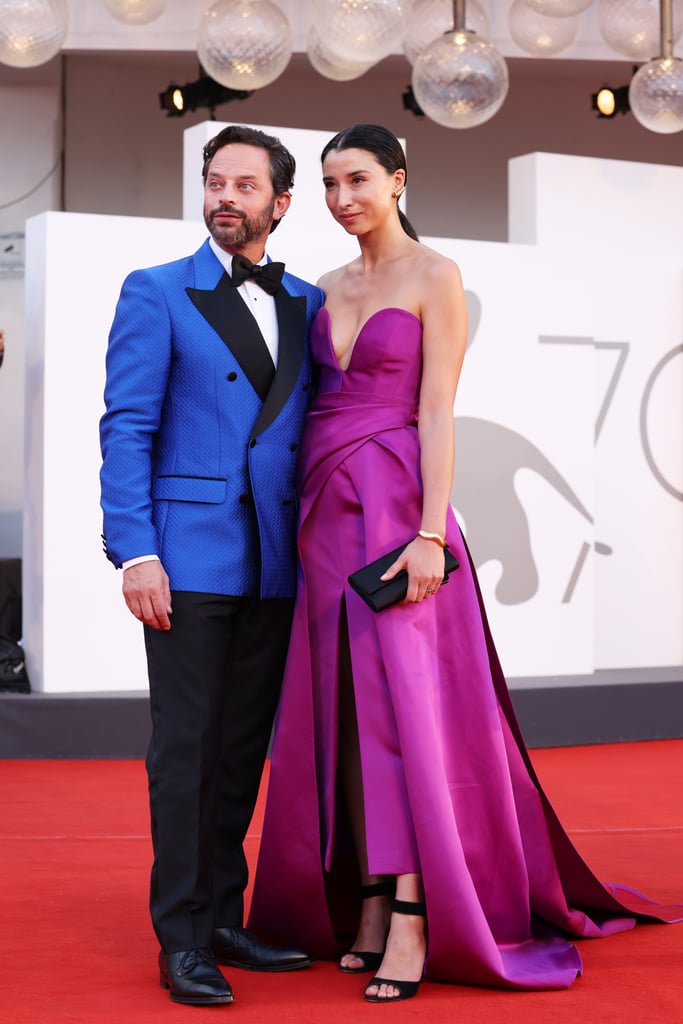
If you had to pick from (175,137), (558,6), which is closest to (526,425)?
(558,6)

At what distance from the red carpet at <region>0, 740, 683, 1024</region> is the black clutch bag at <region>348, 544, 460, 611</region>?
677 millimetres

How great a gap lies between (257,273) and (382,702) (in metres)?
0.80

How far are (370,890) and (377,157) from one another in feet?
4.40

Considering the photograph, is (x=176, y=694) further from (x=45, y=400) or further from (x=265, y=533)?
(x=45, y=400)

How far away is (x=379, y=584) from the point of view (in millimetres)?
2518

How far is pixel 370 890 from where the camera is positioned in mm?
2619

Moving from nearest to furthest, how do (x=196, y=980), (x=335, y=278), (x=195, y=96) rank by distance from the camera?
(x=196, y=980)
(x=335, y=278)
(x=195, y=96)

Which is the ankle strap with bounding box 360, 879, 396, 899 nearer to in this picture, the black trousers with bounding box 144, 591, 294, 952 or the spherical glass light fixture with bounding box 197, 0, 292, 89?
the black trousers with bounding box 144, 591, 294, 952

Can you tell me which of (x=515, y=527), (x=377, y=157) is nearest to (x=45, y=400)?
(x=515, y=527)

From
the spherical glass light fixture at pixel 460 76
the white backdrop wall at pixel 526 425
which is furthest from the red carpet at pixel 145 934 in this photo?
the spherical glass light fixture at pixel 460 76

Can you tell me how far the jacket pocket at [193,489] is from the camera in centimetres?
248

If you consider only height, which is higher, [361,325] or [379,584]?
[361,325]

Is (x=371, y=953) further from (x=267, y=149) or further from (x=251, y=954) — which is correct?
(x=267, y=149)

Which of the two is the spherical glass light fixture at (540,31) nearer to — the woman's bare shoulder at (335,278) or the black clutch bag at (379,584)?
the woman's bare shoulder at (335,278)
